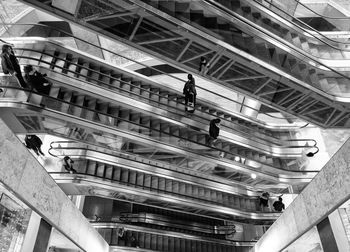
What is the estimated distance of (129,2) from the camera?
4.94m

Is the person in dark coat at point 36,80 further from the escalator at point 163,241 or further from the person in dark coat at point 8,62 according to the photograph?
the escalator at point 163,241

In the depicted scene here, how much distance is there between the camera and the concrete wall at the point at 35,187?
15.1ft

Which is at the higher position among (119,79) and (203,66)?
(119,79)

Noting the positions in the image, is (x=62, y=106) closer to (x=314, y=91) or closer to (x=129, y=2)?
(x=129, y=2)

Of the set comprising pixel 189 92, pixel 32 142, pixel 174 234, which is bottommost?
pixel 174 234

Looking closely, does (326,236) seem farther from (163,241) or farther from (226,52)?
(163,241)

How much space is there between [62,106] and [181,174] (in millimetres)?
5175

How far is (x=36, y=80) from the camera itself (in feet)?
20.3

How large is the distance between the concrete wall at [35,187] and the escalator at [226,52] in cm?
240

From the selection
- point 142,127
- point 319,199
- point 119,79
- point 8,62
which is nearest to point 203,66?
point 142,127

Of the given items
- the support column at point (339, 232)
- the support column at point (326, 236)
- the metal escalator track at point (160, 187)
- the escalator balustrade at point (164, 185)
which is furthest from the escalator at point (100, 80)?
the support column at point (339, 232)

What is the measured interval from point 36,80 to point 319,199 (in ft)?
20.4

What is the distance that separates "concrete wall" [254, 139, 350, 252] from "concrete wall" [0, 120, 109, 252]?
5.36 m

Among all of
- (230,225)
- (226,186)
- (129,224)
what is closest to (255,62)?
(226,186)
